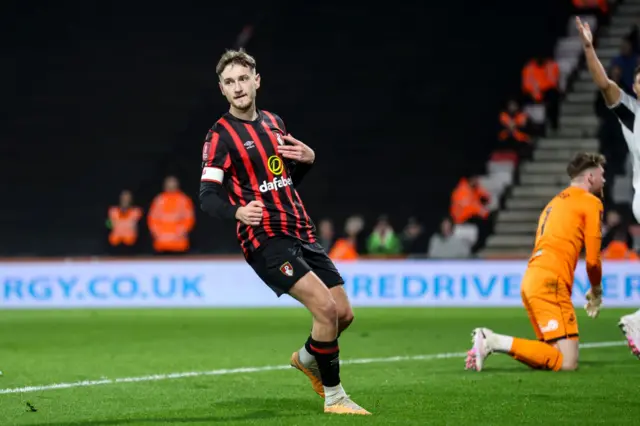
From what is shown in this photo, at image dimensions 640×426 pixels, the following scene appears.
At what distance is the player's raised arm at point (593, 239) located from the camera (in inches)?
342

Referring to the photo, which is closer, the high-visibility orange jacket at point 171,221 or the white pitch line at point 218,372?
the white pitch line at point 218,372

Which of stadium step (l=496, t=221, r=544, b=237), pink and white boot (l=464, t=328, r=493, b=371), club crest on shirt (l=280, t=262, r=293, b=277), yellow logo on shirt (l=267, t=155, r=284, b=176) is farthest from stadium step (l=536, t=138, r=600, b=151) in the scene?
club crest on shirt (l=280, t=262, r=293, b=277)

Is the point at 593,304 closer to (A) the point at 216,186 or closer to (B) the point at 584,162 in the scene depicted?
(B) the point at 584,162

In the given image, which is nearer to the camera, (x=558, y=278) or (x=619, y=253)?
(x=558, y=278)

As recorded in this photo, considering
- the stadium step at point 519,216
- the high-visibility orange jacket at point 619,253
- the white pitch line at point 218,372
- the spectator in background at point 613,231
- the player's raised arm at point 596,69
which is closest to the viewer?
the player's raised arm at point 596,69

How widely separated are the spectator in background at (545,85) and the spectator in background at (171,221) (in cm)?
714

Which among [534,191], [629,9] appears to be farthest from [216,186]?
[629,9]

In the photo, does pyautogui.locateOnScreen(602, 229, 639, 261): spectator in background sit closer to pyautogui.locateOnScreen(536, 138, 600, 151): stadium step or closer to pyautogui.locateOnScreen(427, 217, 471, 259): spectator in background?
pyautogui.locateOnScreen(427, 217, 471, 259): spectator in background

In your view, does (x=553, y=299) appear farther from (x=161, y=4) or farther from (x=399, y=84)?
(x=161, y=4)

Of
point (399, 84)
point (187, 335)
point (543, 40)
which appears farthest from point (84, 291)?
point (543, 40)

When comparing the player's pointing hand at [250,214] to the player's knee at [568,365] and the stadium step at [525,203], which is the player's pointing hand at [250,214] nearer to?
the player's knee at [568,365]

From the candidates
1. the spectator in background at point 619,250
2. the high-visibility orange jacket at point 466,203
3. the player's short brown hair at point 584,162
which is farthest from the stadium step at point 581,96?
the player's short brown hair at point 584,162

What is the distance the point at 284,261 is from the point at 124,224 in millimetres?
14022

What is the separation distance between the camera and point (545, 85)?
2289cm
